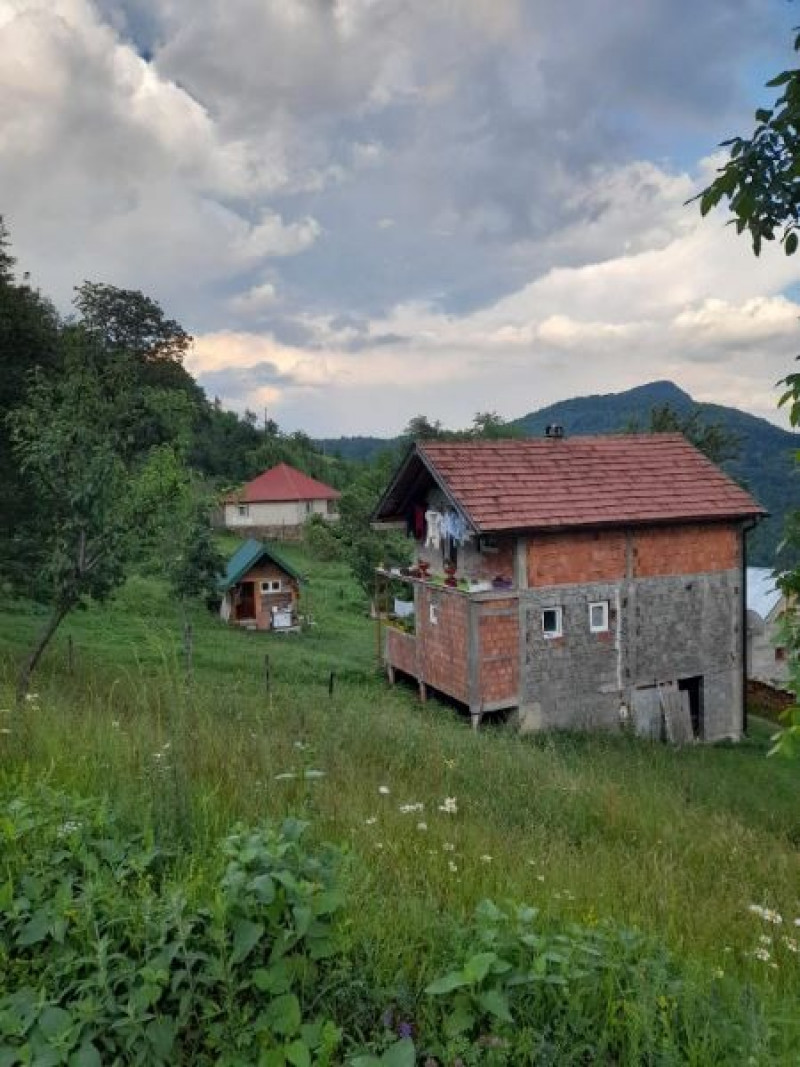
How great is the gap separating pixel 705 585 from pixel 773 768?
13.5ft

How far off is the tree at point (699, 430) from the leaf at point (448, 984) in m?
33.4

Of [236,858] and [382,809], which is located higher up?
[236,858]

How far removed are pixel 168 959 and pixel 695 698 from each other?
1745cm

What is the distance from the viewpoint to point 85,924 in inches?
90.7

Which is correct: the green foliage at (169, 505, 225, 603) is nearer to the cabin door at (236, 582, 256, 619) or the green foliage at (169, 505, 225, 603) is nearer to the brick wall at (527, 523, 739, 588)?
the cabin door at (236, 582, 256, 619)

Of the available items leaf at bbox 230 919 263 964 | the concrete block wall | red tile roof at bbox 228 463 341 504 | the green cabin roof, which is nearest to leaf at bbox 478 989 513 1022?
leaf at bbox 230 919 263 964

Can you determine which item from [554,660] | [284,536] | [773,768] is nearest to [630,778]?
[554,660]

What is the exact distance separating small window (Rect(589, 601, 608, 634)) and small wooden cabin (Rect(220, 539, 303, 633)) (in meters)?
13.7

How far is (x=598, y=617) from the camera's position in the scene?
15930 millimetres

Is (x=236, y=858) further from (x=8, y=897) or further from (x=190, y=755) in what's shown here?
(x=190, y=755)

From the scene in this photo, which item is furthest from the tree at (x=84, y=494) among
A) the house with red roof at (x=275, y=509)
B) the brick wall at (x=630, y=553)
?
the house with red roof at (x=275, y=509)

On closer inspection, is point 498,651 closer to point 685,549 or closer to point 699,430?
point 685,549

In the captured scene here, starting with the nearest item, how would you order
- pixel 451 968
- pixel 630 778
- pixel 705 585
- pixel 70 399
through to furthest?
pixel 451 968, pixel 630 778, pixel 70 399, pixel 705 585

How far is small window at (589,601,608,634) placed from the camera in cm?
1587
